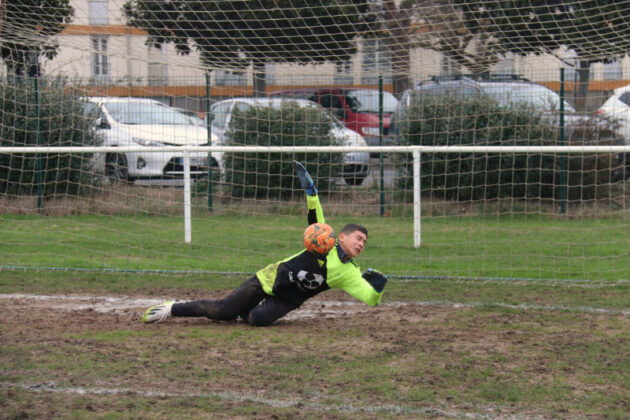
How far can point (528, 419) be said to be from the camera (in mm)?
3939

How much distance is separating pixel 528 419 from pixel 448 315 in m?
2.54

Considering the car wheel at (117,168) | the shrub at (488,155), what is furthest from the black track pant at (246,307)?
the shrub at (488,155)

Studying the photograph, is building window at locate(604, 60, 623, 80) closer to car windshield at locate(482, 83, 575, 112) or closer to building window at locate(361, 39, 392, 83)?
car windshield at locate(482, 83, 575, 112)

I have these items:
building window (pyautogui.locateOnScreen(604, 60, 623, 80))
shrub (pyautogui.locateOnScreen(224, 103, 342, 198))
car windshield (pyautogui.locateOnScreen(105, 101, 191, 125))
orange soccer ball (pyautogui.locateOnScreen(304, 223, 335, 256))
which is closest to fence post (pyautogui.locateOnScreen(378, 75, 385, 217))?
shrub (pyautogui.locateOnScreen(224, 103, 342, 198))

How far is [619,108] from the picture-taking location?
12.9m

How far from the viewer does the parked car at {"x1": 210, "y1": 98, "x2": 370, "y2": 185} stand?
1205cm

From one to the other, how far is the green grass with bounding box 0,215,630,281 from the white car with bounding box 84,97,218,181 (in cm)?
79

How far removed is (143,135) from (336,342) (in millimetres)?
7545

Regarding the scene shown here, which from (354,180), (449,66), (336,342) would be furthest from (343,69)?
(336,342)

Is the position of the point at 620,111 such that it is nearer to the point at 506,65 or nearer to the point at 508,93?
the point at 508,93

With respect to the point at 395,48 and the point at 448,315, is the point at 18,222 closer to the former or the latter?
the point at 395,48

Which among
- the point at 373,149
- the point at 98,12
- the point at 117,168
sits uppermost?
the point at 98,12

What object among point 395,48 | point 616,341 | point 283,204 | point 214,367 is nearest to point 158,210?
point 283,204

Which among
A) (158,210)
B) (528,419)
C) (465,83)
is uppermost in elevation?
(465,83)
